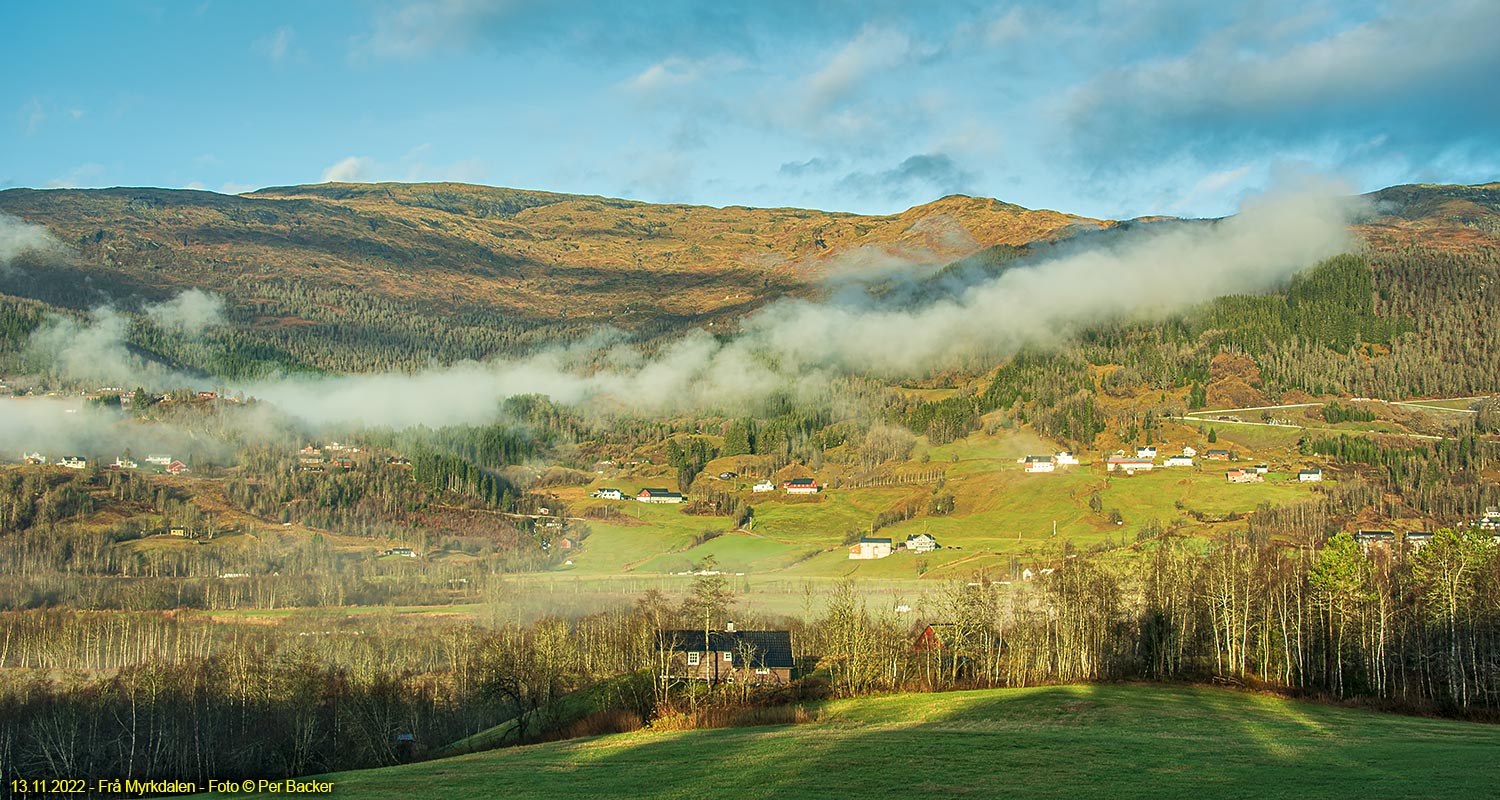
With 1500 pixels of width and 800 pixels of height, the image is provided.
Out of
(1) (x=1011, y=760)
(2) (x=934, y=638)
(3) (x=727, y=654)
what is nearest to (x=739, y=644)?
Result: (3) (x=727, y=654)

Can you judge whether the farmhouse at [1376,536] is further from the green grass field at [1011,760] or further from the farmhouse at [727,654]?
the green grass field at [1011,760]

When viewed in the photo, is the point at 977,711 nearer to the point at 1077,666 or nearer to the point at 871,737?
the point at 871,737

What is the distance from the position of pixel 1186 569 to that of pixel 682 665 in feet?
151

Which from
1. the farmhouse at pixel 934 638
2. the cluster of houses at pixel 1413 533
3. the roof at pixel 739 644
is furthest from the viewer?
the cluster of houses at pixel 1413 533

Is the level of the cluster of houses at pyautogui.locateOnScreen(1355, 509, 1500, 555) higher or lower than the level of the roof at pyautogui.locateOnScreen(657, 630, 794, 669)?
higher

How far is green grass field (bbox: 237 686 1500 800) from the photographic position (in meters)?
33.0

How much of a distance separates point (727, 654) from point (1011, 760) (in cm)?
5985

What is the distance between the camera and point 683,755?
141 feet

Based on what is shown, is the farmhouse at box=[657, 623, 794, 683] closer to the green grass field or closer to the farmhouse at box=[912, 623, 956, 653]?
the farmhouse at box=[912, 623, 956, 653]

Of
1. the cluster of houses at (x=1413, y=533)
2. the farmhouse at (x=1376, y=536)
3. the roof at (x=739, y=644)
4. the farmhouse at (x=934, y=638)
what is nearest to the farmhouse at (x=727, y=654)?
the roof at (x=739, y=644)

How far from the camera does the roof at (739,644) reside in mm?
93419

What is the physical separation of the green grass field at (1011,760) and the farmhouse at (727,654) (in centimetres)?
3355

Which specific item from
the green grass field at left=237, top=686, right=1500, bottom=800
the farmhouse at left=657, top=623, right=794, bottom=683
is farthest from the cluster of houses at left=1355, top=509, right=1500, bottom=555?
the green grass field at left=237, top=686, right=1500, bottom=800

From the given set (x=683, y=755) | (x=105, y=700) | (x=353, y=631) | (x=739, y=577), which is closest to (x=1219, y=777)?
(x=683, y=755)
